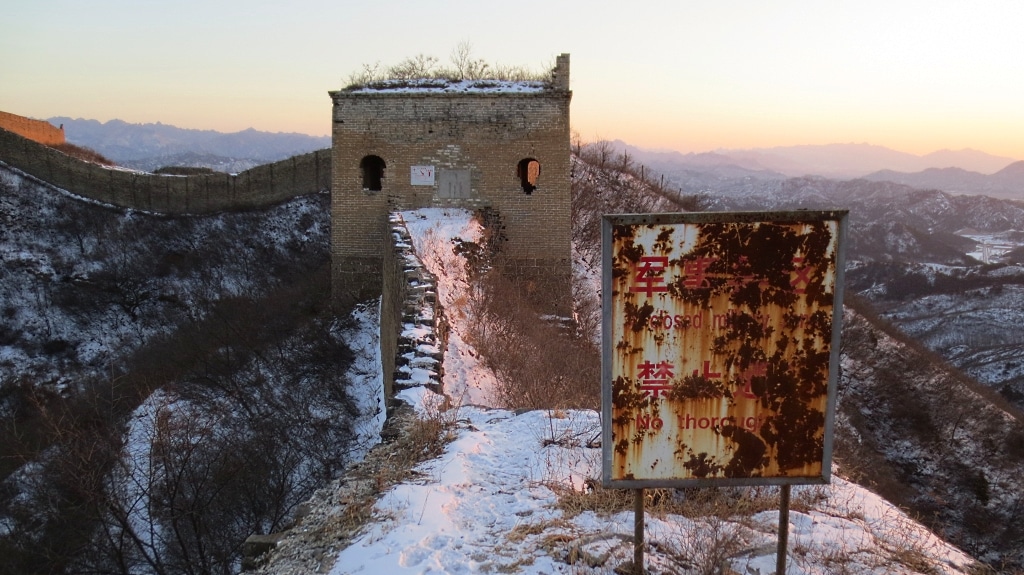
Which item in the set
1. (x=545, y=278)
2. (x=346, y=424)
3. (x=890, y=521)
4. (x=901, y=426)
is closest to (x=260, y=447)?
(x=346, y=424)

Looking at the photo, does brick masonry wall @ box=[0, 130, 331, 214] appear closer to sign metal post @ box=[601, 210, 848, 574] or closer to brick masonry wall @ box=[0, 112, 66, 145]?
brick masonry wall @ box=[0, 112, 66, 145]

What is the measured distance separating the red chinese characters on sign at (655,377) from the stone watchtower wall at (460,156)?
11.4 meters

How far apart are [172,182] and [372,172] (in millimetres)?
15812

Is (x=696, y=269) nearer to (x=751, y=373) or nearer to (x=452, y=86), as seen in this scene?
(x=751, y=373)

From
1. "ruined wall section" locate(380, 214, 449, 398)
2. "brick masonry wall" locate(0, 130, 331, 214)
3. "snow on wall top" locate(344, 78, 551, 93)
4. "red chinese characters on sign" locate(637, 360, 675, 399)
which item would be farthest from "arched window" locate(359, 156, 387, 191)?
"red chinese characters on sign" locate(637, 360, 675, 399)


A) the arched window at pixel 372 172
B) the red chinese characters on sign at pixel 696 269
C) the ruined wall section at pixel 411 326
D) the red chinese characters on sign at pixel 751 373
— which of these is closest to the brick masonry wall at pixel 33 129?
the arched window at pixel 372 172

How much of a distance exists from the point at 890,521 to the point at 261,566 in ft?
13.4

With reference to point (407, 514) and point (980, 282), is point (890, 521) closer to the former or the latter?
point (407, 514)

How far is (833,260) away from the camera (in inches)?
109

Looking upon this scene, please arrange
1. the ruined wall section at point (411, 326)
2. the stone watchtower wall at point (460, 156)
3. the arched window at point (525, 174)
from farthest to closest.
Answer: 1. the arched window at point (525, 174)
2. the stone watchtower wall at point (460, 156)
3. the ruined wall section at point (411, 326)

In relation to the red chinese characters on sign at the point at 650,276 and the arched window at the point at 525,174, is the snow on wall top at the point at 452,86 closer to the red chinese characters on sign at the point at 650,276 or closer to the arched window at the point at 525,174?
the arched window at the point at 525,174

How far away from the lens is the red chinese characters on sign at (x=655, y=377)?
2.84 meters

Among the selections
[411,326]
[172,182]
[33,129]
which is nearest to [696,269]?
[411,326]

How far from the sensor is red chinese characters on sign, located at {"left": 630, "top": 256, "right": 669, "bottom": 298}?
278cm
